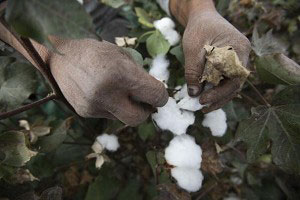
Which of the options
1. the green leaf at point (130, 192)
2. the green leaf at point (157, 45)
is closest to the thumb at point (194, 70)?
the green leaf at point (157, 45)

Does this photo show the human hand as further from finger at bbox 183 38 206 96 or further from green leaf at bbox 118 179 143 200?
green leaf at bbox 118 179 143 200

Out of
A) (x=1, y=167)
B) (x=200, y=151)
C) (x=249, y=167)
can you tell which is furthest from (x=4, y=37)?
(x=249, y=167)

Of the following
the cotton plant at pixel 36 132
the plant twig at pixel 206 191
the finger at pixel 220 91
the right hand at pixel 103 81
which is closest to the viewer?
the right hand at pixel 103 81

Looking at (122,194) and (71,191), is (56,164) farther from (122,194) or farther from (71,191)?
(122,194)

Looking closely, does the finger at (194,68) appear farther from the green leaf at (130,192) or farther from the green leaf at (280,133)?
the green leaf at (130,192)

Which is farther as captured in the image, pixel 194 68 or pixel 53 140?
pixel 53 140

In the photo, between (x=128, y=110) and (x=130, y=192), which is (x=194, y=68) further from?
(x=130, y=192)

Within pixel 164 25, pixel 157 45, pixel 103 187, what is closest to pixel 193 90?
pixel 157 45
